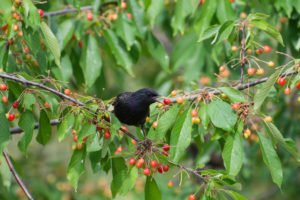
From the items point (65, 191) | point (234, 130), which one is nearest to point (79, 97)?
point (234, 130)

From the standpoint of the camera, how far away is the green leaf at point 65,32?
5.39 metres

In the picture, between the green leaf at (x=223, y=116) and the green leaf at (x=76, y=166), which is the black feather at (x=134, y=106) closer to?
the green leaf at (x=76, y=166)

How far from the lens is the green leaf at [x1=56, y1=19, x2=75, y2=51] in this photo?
539 cm

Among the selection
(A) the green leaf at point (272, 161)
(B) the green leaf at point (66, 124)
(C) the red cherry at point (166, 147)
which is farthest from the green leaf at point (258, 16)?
(B) the green leaf at point (66, 124)

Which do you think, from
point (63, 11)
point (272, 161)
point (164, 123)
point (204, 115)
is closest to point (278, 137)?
point (272, 161)

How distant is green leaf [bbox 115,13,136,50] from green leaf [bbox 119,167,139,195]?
5.45 feet

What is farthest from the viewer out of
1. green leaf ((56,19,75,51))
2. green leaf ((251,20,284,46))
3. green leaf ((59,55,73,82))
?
green leaf ((56,19,75,51))

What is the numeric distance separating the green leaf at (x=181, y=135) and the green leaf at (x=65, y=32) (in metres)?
1.66

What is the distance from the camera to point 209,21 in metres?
5.13

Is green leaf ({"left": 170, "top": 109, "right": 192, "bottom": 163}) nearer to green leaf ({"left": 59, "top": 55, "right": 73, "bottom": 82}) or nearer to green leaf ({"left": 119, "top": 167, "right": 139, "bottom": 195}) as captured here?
green leaf ({"left": 119, "top": 167, "right": 139, "bottom": 195})

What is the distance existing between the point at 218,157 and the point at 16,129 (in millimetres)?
4270

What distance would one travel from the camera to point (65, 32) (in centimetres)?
544

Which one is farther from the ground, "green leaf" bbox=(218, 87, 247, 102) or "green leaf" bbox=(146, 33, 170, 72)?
"green leaf" bbox=(218, 87, 247, 102)

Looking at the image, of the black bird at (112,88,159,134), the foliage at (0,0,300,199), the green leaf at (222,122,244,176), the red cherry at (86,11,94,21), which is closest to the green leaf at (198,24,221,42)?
the foliage at (0,0,300,199)
